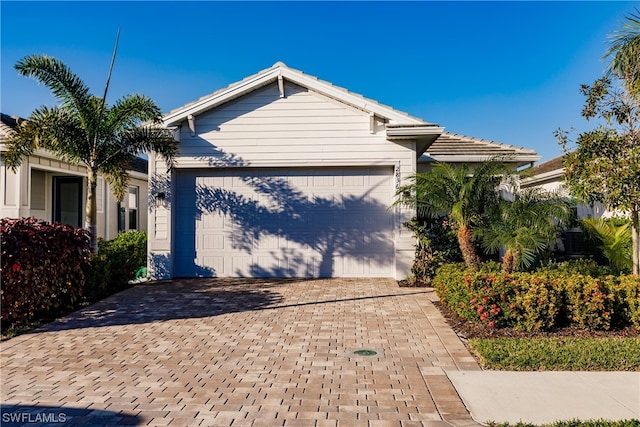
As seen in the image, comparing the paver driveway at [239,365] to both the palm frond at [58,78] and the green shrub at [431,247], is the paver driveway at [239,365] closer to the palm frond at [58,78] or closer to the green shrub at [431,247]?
the green shrub at [431,247]

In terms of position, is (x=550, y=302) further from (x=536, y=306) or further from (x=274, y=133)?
(x=274, y=133)

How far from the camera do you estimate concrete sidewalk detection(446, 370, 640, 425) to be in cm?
395

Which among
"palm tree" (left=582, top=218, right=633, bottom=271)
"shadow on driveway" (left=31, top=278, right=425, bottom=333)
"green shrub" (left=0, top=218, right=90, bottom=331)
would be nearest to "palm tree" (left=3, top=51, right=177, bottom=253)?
"green shrub" (left=0, top=218, right=90, bottom=331)

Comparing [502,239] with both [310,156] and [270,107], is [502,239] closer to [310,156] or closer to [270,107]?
[310,156]

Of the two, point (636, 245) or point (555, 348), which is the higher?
point (636, 245)

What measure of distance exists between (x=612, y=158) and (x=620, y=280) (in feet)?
6.86

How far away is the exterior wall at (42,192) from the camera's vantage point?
13.1 metres

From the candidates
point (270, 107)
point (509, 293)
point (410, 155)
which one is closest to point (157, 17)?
point (270, 107)

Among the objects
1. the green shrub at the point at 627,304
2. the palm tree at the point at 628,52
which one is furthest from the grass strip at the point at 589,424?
the palm tree at the point at 628,52

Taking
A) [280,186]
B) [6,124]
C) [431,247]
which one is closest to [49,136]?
[280,186]

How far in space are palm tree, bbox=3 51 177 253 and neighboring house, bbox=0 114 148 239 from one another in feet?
13.7

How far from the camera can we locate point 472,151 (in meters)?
13.4

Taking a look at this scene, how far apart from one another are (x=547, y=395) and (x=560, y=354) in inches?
44.5

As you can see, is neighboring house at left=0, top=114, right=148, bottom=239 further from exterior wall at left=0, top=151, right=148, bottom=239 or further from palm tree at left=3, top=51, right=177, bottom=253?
palm tree at left=3, top=51, right=177, bottom=253
